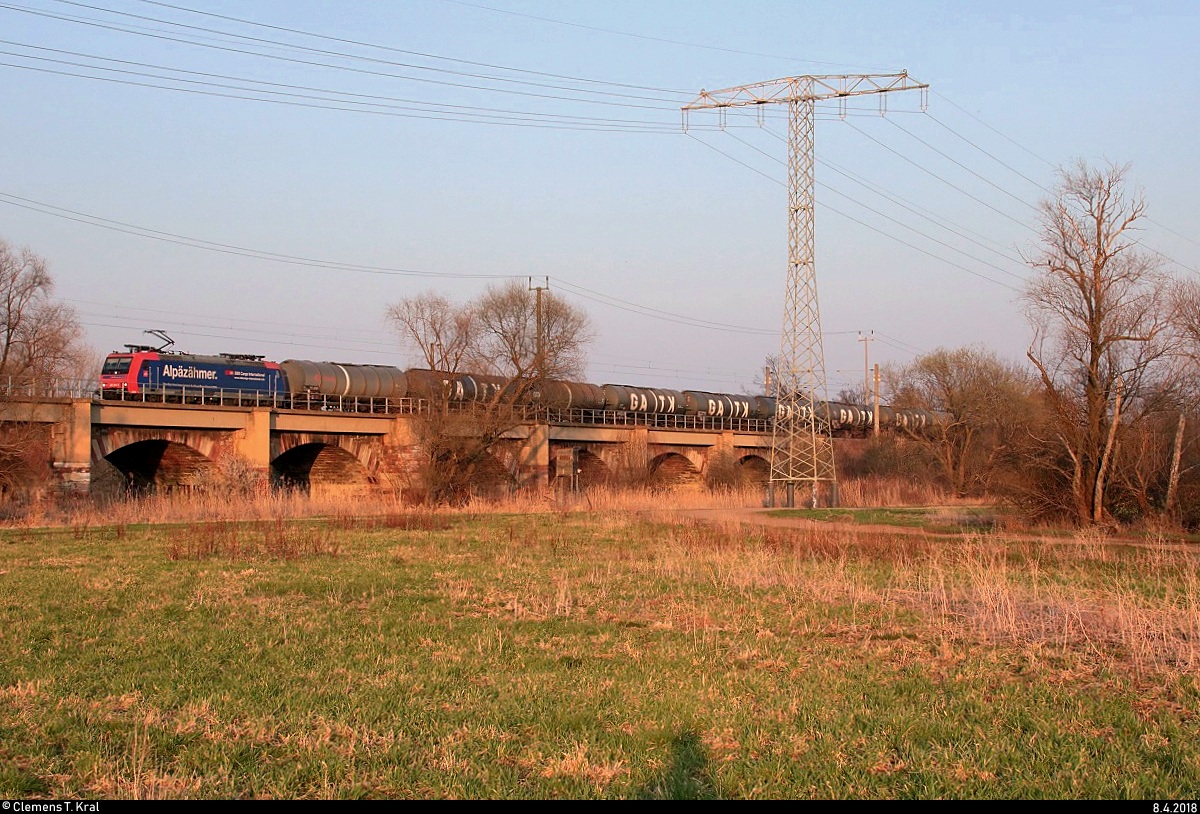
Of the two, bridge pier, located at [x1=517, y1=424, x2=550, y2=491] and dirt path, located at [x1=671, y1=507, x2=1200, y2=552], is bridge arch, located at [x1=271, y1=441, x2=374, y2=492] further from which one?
dirt path, located at [x1=671, y1=507, x2=1200, y2=552]

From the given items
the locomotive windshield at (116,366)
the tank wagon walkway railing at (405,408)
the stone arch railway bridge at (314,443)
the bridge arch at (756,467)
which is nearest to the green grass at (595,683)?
the stone arch railway bridge at (314,443)

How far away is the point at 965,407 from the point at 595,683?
5500 centimetres

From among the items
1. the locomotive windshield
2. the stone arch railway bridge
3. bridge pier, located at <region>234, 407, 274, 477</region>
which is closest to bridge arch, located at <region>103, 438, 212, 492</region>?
the stone arch railway bridge

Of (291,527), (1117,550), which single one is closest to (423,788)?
(1117,550)

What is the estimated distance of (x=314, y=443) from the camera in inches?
1812

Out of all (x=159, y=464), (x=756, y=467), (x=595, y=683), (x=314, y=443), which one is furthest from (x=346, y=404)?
(x=595, y=683)

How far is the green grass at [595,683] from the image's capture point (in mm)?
5875

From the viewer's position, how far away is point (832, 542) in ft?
66.6

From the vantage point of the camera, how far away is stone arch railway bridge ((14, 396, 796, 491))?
3675cm

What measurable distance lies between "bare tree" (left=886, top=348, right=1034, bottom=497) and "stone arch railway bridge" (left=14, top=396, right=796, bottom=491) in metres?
13.1

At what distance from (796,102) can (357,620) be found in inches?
1298

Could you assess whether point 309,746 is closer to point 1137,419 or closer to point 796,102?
point 1137,419

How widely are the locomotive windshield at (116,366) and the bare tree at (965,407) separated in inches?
1617

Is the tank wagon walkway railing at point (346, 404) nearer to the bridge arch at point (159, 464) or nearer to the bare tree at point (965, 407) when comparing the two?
the bridge arch at point (159, 464)
